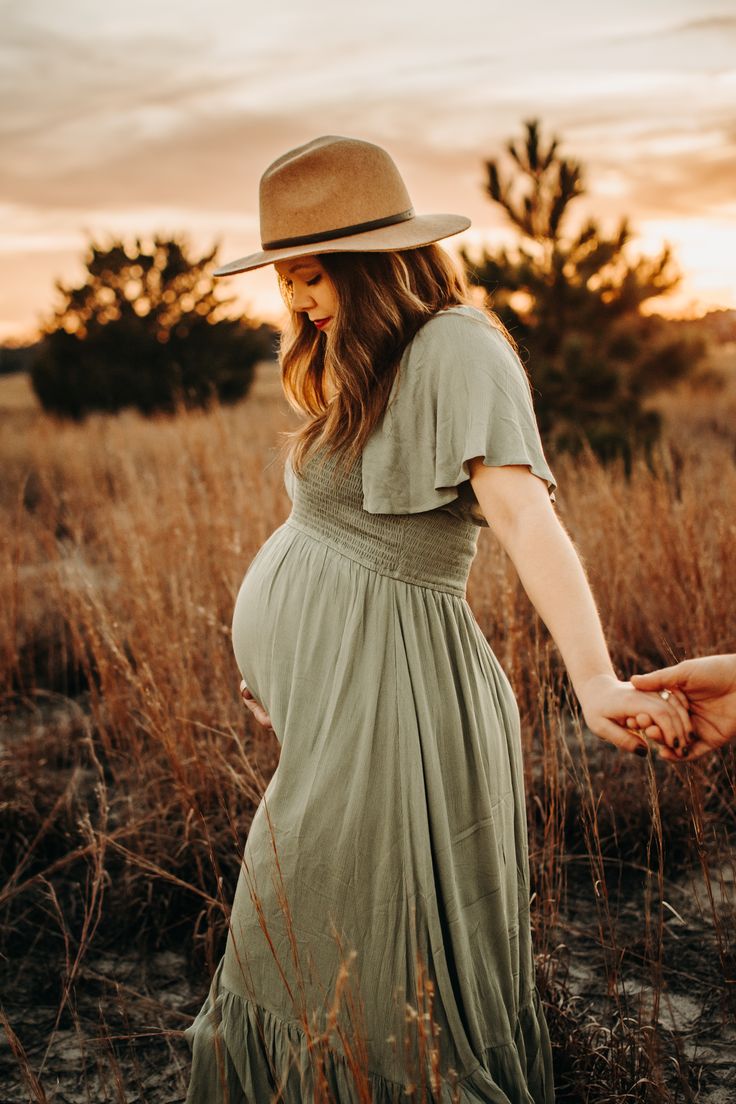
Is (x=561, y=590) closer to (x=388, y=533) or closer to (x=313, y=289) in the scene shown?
(x=388, y=533)

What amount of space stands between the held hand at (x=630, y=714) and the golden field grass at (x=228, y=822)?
429mm

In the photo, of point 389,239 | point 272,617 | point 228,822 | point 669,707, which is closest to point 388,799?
point 272,617

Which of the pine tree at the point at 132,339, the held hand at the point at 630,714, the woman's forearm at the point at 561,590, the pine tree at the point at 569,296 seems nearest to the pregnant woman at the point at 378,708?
the woman's forearm at the point at 561,590

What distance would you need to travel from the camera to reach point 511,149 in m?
7.38

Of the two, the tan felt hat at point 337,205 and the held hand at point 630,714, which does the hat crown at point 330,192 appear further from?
the held hand at point 630,714

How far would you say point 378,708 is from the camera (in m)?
1.32

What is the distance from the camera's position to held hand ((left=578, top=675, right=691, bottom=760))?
0.98m

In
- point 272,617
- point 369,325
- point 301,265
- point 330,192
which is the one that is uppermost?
point 330,192

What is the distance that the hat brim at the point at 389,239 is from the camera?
1273 mm

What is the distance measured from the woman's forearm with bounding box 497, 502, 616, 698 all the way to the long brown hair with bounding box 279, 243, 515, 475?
320 millimetres

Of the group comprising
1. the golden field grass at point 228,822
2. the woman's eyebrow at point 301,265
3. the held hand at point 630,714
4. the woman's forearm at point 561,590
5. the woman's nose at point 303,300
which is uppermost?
the woman's eyebrow at point 301,265

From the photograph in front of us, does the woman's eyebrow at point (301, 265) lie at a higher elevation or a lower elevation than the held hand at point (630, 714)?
higher

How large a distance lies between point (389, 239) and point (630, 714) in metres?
0.78

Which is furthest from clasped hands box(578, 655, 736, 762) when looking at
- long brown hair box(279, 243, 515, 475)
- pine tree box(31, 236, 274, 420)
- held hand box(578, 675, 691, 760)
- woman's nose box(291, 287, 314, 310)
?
pine tree box(31, 236, 274, 420)
